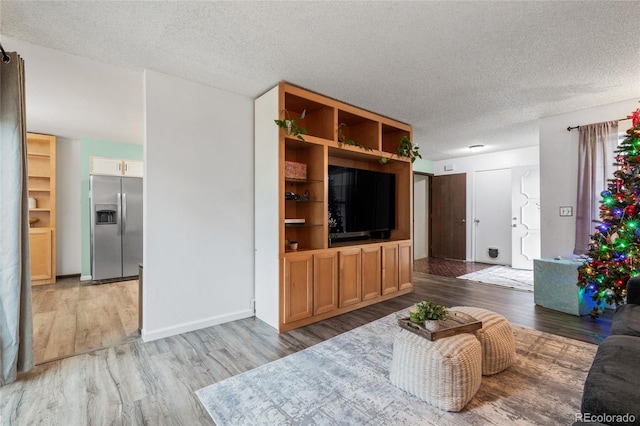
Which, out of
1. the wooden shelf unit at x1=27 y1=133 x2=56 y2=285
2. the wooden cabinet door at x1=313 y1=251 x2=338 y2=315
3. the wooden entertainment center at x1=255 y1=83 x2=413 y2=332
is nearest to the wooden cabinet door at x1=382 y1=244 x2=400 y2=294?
the wooden entertainment center at x1=255 y1=83 x2=413 y2=332

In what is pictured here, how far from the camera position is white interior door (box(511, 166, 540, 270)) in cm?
564

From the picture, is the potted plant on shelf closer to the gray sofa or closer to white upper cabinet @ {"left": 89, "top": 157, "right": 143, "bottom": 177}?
the gray sofa

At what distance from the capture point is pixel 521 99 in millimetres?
3473

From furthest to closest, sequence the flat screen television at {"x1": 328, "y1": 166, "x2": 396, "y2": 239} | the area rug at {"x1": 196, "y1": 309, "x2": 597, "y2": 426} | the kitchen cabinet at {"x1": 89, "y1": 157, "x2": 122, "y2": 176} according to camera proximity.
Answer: the kitchen cabinet at {"x1": 89, "y1": 157, "x2": 122, "y2": 176}, the flat screen television at {"x1": 328, "y1": 166, "x2": 396, "y2": 239}, the area rug at {"x1": 196, "y1": 309, "x2": 597, "y2": 426}

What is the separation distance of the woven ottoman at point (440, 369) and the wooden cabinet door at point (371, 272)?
1782 millimetres

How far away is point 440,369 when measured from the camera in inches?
66.9

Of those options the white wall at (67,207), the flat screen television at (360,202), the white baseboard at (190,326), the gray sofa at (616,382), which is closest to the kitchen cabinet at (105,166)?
the white wall at (67,207)

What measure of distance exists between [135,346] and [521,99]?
5009 millimetres

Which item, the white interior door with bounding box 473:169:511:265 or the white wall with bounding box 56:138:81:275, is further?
the white interior door with bounding box 473:169:511:265

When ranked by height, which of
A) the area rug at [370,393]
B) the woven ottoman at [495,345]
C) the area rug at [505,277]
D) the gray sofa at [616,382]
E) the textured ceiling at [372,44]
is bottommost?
the area rug at [370,393]

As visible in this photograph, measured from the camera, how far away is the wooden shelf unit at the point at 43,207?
4867 millimetres

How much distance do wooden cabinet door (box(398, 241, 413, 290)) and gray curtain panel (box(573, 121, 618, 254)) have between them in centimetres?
214

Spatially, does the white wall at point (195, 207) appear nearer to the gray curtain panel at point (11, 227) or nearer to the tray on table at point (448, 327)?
the gray curtain panel at point (11, 227)

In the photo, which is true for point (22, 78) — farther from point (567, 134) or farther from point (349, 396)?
point (567, 134)
